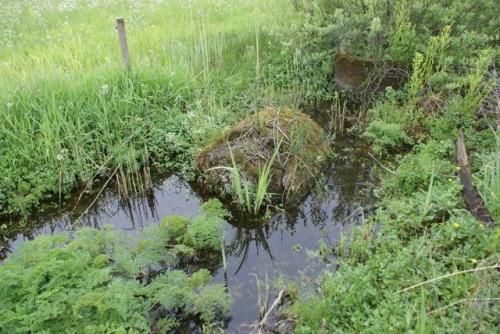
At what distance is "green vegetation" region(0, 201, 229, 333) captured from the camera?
9.16 feet

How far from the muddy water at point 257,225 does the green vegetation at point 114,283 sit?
12.1 inches

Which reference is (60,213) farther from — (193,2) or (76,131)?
(193,2)

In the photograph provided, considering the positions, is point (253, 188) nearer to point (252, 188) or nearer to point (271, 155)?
point (252, 188)

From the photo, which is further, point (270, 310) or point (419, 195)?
point (419, 195)

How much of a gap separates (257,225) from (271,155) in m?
0.89

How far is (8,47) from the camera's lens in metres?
7.60

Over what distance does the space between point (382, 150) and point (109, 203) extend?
3.54 m

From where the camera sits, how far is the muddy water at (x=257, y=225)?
3.88 metres

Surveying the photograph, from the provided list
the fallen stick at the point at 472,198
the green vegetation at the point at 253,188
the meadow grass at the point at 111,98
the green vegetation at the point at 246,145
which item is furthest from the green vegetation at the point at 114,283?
the fallen stick at the point at 472,198

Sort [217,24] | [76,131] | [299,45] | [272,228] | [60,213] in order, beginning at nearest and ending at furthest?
[272,228], [60,213], [76,131], [299,45], [217,24]

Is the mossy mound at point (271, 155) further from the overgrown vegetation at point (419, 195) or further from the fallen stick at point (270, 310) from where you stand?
the fallen stick at point (270, 310)

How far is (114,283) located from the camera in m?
2.98

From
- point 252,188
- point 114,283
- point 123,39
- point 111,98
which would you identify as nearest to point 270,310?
point 114,283

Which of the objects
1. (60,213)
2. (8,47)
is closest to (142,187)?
(60,213)
